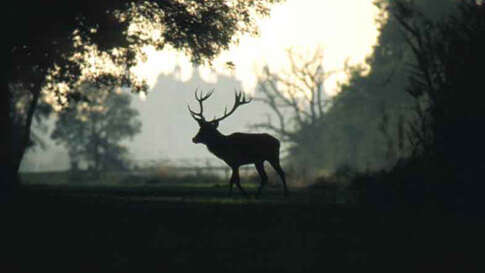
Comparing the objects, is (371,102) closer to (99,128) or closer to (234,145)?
(99,128)

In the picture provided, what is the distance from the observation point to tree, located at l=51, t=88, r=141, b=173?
7019cm

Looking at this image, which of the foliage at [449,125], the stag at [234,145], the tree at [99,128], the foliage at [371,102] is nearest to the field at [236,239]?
the foliage at [449,125]

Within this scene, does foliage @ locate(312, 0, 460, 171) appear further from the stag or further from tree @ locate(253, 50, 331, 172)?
the stag

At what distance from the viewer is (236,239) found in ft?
33.3

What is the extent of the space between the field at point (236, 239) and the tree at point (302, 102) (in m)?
53.6

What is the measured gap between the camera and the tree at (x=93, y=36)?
1739cm

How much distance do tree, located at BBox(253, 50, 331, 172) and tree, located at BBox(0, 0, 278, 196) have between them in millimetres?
43425

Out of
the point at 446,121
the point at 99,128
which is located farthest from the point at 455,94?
the point at 99,128

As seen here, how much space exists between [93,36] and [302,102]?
173ft

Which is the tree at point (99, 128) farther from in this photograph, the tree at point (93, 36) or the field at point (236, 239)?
the field at point (236, 239)

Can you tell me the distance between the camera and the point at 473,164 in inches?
474

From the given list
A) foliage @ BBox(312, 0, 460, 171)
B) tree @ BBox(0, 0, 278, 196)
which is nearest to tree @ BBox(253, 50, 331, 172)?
foliage @ BBox(312, 0, 460, 171)

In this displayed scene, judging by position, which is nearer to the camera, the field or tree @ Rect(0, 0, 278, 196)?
the field

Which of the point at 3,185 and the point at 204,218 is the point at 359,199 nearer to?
the point at 204,218
